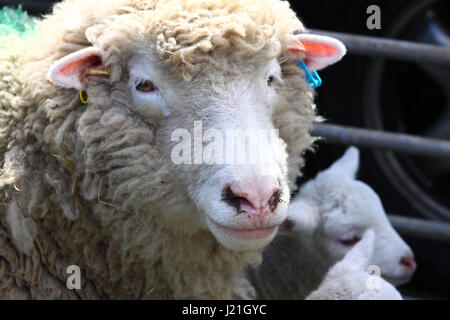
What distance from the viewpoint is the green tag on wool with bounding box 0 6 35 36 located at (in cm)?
269

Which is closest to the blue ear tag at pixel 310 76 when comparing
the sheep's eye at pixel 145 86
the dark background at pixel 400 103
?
the sheep's eye at pixel 145 86

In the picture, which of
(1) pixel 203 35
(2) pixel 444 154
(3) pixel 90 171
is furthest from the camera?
(2) pixel 444 154

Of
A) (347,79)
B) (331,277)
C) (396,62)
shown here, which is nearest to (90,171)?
(331,277)

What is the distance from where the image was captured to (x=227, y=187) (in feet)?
6.64

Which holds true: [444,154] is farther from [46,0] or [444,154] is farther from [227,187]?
[46,0]

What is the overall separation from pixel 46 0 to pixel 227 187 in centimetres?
252

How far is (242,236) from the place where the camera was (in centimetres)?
209

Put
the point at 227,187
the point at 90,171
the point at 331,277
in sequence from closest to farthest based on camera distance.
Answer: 1. the point at 227,187
2. the point at 90,171
3. the point at 331,277

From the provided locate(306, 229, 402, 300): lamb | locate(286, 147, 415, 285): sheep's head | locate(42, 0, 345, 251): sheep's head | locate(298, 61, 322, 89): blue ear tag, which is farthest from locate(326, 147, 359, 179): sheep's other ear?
locate(42, 0, 345, 251): sheep's head

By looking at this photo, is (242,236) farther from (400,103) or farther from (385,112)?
(400,103)

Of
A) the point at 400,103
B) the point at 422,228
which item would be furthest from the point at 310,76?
the point at 400,103

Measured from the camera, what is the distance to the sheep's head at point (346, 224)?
3.30 m
